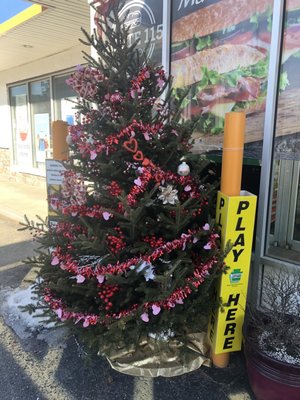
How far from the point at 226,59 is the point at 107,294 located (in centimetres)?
240

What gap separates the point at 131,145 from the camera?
221 cm

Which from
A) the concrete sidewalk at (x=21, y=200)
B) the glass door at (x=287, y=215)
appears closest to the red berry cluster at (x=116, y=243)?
the glass door at (x=287, y=215)

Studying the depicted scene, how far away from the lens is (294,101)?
9.17 feet

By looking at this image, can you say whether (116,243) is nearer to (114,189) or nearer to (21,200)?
(114,189)

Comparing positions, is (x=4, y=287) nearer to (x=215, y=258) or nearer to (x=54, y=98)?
(x=215, y=258)

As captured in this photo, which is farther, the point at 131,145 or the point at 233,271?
the point at 233,271

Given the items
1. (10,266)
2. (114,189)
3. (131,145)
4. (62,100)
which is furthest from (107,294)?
(62,100)

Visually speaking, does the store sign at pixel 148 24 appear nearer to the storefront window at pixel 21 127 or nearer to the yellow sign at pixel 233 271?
the yellow sign at pixel 233 271

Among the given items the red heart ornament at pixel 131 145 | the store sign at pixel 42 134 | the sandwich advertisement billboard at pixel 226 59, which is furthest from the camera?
the store sign at pixel 42 134

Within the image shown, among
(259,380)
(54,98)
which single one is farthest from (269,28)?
(54,98)

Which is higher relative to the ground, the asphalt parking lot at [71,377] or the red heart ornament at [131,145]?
the red heart ornament at [131,145]

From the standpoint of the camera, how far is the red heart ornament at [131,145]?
2184 millimetres

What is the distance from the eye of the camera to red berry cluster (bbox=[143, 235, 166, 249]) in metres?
2.19

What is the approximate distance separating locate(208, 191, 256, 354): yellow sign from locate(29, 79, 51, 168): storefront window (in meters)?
7.48
